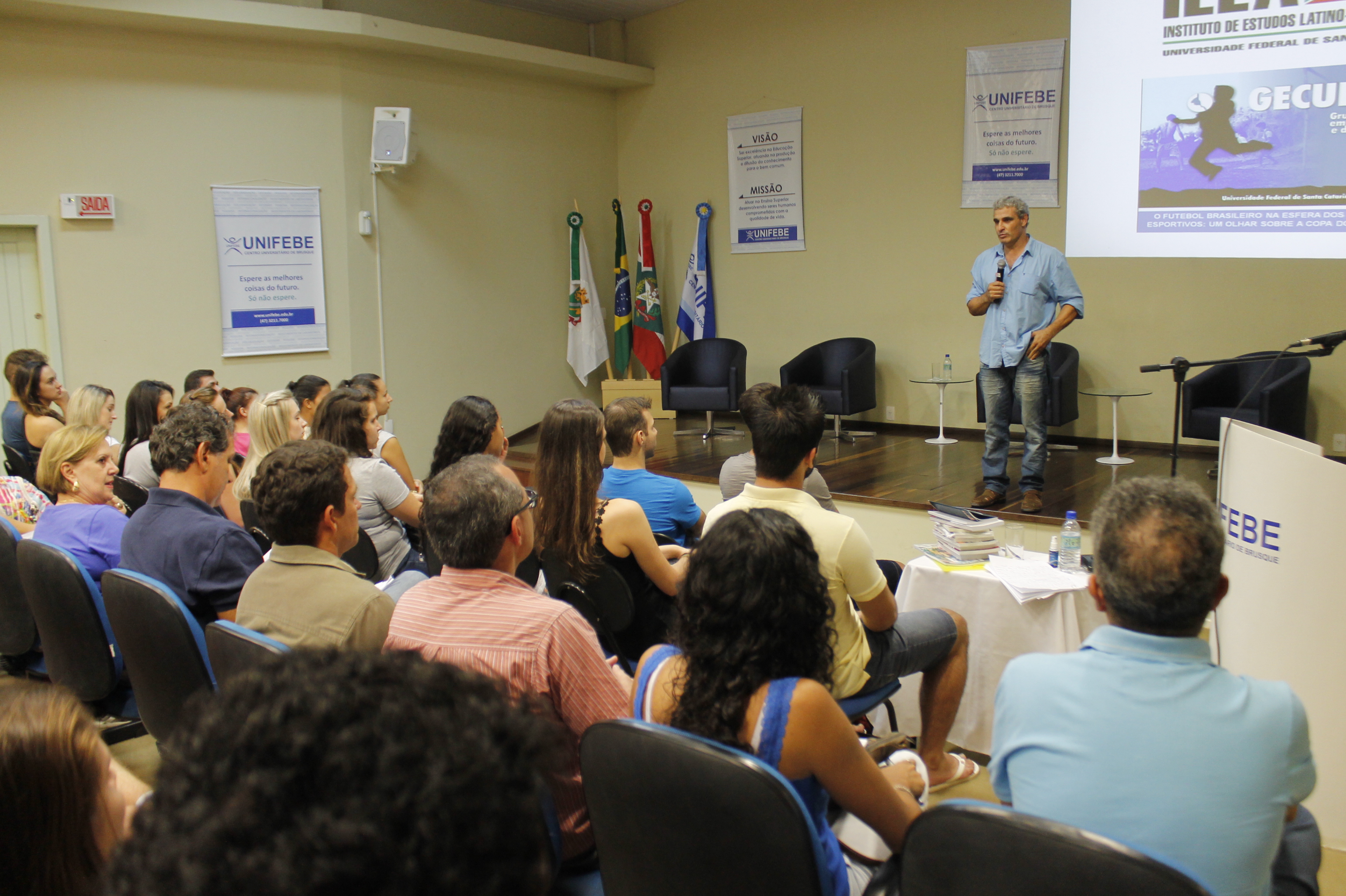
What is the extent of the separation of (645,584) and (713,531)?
3.95ft

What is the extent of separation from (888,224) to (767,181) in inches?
49.1

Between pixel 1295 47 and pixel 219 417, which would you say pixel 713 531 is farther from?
pixel 1295 47

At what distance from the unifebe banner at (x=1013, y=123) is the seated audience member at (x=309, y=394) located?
16.6 feet

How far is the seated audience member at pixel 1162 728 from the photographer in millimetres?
1264

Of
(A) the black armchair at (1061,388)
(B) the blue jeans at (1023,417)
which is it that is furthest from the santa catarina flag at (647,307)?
(B) the blue jeans at (1023,417)

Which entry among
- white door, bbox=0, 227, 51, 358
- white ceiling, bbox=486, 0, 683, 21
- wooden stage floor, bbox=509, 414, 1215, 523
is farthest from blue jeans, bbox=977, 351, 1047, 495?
white door, bbox=0, 227, 51, 358

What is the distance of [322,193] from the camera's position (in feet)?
24.0

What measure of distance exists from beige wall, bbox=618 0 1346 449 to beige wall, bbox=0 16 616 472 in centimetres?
91

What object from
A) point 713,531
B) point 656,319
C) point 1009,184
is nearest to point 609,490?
point 713,531

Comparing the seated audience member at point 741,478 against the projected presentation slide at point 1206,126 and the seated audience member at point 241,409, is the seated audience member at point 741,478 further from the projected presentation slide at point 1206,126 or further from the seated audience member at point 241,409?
the projected presentation slide at point 1206,126

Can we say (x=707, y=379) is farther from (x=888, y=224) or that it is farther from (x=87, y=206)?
(x=87, y=206)

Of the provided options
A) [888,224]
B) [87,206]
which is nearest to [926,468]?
[888,224]

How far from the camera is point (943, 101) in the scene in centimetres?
747

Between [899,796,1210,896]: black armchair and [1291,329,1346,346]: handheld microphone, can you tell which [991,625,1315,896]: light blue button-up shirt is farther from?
[1291,329,1346,346]: handheld microphone
